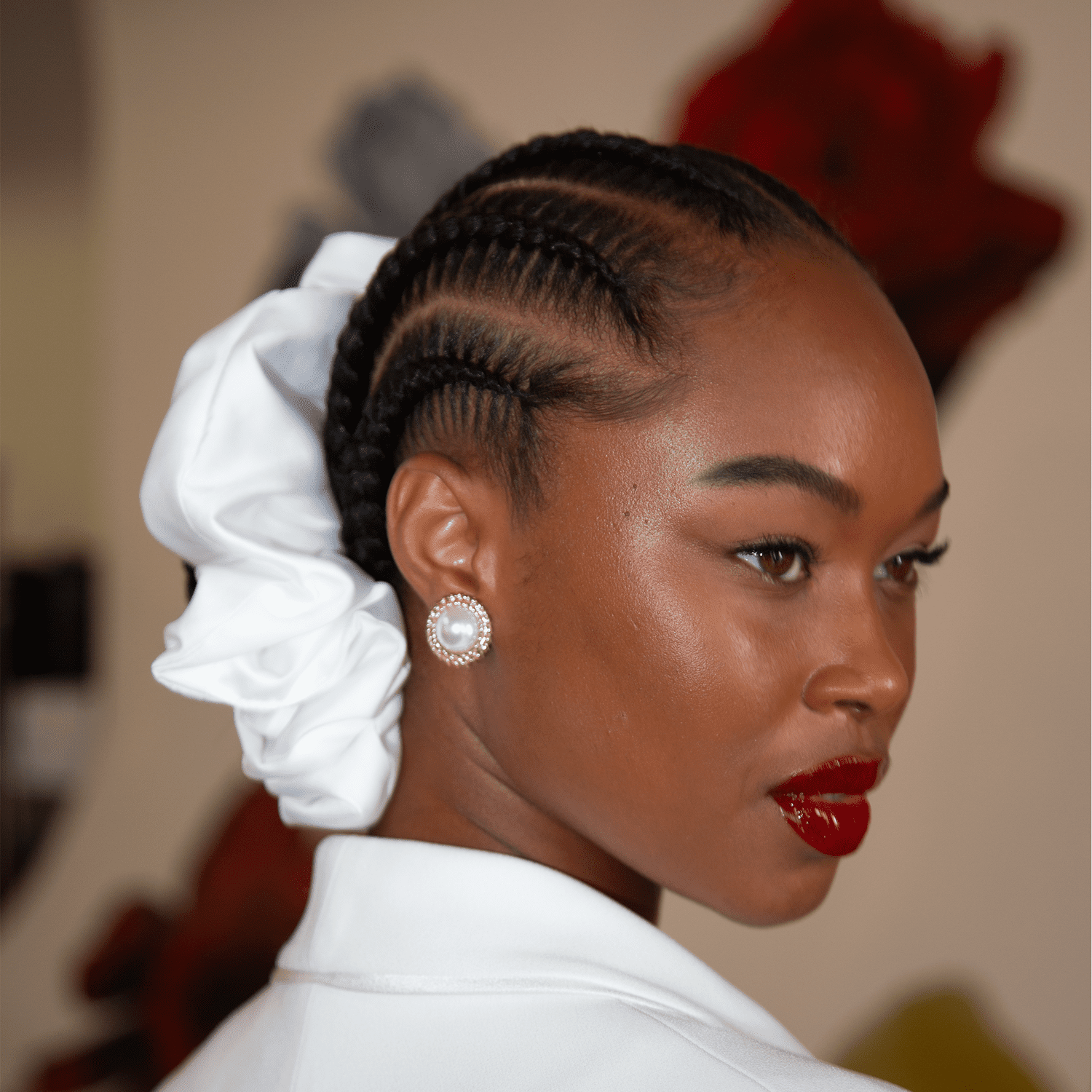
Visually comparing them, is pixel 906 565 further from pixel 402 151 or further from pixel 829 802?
pixel 402 151

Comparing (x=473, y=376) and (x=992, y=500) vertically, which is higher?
(x=473, y=376)

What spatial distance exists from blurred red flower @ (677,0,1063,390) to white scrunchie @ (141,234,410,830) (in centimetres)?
90

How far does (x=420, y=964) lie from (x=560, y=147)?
569mm

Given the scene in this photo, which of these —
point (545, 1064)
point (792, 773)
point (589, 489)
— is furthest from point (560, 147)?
point (545, 1064)

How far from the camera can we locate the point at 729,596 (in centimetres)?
65

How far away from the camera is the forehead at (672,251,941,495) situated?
0.65 meters

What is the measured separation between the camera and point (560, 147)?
0.80m

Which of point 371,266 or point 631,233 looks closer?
point 631,233

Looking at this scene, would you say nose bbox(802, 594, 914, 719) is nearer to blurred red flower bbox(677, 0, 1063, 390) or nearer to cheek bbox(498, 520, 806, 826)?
cheek bbox(498, 520, 806, 826)

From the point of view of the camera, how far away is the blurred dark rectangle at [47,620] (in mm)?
1934

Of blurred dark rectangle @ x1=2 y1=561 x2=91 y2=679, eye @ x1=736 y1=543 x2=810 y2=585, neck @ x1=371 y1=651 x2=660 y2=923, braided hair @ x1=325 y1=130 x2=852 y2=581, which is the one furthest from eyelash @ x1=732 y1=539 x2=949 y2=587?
blurred dark rectangle @ x1=2 y1=561 x2=91 y2=679

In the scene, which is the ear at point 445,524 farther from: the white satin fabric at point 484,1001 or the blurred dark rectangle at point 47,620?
the blurred dark rectangle at point 47,620

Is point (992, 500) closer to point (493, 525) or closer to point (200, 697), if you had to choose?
point (493, 525)

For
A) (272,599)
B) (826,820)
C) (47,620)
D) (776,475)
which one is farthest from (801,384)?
(47,620)
